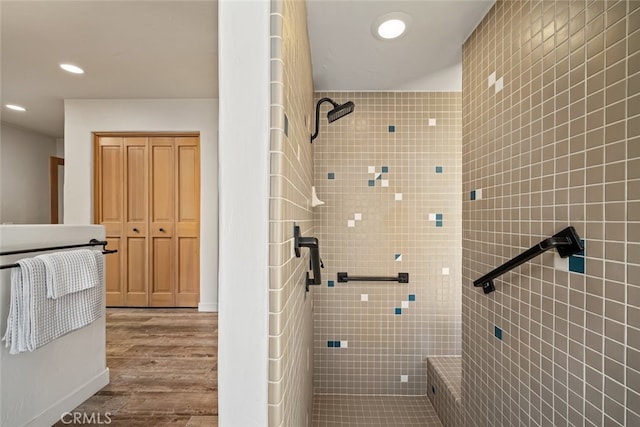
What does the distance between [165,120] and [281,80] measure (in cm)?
313

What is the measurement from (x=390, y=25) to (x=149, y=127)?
289cm

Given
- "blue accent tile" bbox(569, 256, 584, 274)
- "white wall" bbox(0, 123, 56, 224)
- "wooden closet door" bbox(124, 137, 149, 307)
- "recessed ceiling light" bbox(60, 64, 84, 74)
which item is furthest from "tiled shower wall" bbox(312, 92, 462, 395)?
"white wall" bbox(0, 123, 56, 224)

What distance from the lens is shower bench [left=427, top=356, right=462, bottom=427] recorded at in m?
1.61

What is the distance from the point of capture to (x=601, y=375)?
2.44 ft

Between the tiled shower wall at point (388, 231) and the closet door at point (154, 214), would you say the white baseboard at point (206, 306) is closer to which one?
the closet door at point (154, 214)

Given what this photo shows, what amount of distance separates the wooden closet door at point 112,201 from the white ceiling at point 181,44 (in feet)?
2.32

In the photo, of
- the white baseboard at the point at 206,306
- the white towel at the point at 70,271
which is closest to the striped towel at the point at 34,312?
the white towel at the point at 70,271

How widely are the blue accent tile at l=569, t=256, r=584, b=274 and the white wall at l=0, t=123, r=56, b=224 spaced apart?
5983 millimetres

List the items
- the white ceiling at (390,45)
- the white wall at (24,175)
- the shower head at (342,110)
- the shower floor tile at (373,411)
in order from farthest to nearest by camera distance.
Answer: the white wall at (24,175) < the shower floor tile at (373,411) < the shower head at (342,110) < the white ceiling at (390,45)

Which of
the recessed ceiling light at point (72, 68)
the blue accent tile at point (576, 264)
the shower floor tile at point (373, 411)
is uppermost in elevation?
the recessed ceiling light at point (72, 68)

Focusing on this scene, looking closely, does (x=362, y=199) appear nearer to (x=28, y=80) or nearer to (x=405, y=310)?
(x=405, y=310)

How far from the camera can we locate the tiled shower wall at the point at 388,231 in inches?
82.5

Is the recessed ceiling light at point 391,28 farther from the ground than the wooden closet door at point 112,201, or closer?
farther from the ground

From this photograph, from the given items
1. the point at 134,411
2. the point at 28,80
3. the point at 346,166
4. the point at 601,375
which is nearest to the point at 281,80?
the point at 601,375
